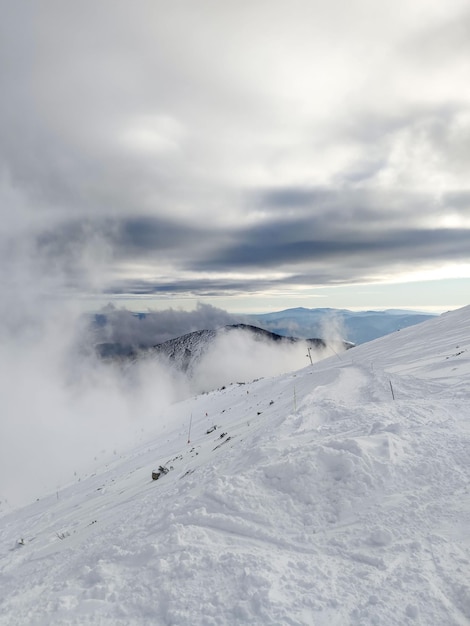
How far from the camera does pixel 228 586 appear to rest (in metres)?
4.91

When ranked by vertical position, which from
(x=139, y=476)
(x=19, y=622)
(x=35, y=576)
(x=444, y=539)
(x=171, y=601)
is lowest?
(x=139, y=476)

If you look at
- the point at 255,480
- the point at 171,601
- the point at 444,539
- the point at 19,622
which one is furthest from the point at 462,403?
the point at 19,622

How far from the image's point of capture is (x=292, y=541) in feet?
Answer: 19.2

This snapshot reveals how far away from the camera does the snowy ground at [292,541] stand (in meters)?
4.59

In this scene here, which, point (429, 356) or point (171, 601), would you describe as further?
point (429, 356)

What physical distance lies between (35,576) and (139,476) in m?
7.94

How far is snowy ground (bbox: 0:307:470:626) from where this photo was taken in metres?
4.59

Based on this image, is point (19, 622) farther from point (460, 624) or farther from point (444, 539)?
point (444, 539)

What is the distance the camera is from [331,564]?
5.23m

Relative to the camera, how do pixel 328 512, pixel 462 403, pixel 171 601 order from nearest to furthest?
1. pixel 171 601
2. pixel 328 512
3. pixel 462 403

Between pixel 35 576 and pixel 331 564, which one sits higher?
pixel 331 564

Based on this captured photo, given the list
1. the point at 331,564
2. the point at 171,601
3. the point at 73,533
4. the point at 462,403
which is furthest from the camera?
the point at 462,403

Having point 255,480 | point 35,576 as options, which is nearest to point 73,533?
A: point 35,576

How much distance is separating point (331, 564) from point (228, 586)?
5.29 feet
